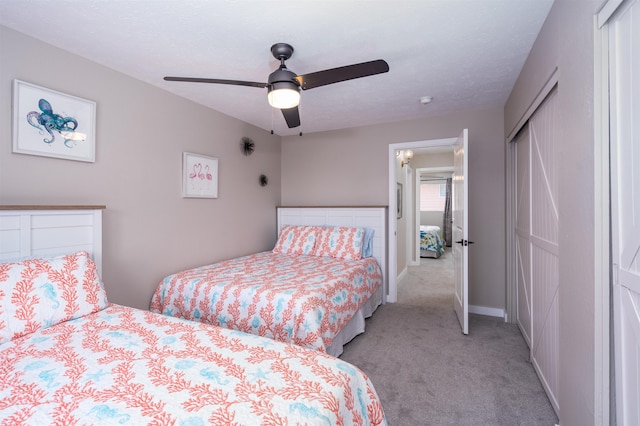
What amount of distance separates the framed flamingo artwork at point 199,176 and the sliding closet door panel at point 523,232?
304 centimetres

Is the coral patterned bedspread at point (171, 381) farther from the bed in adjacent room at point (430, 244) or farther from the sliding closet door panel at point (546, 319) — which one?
the bed in adjacent room at point (430, 244)

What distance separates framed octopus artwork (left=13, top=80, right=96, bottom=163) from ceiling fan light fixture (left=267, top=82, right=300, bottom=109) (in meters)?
1.45

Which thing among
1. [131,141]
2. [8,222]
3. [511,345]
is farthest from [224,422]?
[511,345]

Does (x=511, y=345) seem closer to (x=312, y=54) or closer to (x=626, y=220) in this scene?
(x=626, y=220)

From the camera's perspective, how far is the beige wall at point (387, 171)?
3268 millimetres

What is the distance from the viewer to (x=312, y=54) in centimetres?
206

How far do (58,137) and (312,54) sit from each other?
6.12 ft

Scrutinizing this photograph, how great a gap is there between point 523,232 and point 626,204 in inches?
66.6

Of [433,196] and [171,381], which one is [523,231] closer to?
[171,381]

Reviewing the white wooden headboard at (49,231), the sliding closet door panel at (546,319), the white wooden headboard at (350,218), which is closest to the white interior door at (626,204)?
the sliding closet door panel at (546,319)

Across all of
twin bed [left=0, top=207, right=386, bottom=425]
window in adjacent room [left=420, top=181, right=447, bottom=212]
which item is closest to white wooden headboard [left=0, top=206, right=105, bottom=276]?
twin bed [left=0, top=207, right=386, bottom=425]

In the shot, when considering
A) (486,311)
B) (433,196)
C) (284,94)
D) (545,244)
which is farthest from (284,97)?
(433,196)

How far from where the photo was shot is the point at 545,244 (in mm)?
1946

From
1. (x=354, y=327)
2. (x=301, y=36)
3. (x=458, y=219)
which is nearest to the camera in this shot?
(x=301, y=36)
